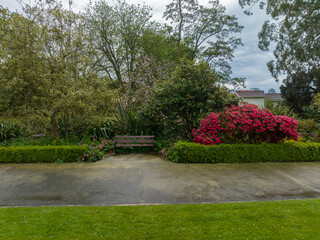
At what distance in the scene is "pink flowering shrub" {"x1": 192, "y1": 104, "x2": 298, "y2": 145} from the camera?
6.96 metres

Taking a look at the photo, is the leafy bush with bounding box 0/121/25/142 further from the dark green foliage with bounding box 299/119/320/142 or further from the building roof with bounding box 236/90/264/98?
the building roof with bounding box 236/90/264/98

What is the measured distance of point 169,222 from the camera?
314 cm

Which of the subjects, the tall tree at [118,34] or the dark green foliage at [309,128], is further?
the tall tree at [118,34]

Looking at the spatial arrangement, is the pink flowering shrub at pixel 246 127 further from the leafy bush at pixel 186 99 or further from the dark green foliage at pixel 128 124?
the dark green foliage at pixel 128 124

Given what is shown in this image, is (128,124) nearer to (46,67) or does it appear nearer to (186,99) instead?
(186,99)

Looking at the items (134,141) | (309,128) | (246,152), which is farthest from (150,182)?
(309,128)

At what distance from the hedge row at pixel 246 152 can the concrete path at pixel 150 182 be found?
0.33 meters

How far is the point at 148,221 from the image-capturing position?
3.17 metres

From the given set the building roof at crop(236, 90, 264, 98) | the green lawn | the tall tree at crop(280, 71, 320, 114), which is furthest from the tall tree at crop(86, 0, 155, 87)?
the building roof at crop(236, 90, 264, 98)

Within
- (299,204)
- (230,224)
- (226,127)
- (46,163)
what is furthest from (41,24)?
(299,204)

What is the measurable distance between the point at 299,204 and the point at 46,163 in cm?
674

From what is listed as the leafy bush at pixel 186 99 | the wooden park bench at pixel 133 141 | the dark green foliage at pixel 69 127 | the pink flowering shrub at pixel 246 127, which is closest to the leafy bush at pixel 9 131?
the dark green foliage at pixel 69 127

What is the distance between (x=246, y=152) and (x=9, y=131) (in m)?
9.75

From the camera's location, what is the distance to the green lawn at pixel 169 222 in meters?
2.82
